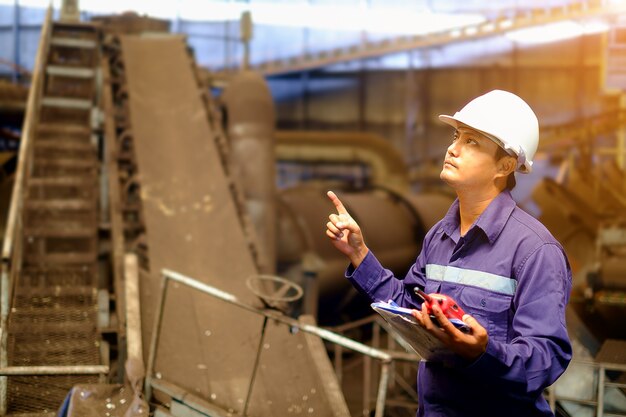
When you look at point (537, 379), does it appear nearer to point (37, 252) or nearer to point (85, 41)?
point (37, 252)

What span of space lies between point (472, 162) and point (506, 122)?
165 millimetres

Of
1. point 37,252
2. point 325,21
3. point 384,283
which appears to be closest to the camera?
point 384,283

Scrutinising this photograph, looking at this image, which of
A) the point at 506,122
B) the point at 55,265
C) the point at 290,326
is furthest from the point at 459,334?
the point at 55,265

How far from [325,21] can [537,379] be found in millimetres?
19002

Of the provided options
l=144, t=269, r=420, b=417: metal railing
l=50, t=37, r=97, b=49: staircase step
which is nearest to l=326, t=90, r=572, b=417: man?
l=144, t=269, r=420, b=417: metal railing

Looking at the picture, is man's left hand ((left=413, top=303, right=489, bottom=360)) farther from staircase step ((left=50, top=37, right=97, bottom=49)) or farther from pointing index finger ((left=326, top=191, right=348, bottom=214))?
staircase step ((left=50, top=37, right=97, bottom=49))

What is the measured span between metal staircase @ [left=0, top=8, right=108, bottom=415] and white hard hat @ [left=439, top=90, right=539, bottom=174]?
2.65 m

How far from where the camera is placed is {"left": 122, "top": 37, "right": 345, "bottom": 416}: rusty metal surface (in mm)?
5270

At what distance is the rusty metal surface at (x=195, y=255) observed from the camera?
5270 mm

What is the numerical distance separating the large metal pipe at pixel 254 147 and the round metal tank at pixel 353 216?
1.34m

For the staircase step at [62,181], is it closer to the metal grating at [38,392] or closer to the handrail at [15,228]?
the handrail at [15,228]

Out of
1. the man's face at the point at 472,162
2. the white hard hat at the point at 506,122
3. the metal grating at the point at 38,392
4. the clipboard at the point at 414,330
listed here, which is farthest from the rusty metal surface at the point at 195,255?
the white hard hat at the point at 506,122

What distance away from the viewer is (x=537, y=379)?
2.23 metres

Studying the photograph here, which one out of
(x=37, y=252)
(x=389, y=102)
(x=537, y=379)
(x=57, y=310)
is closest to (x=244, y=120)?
(x=37, y=252)
